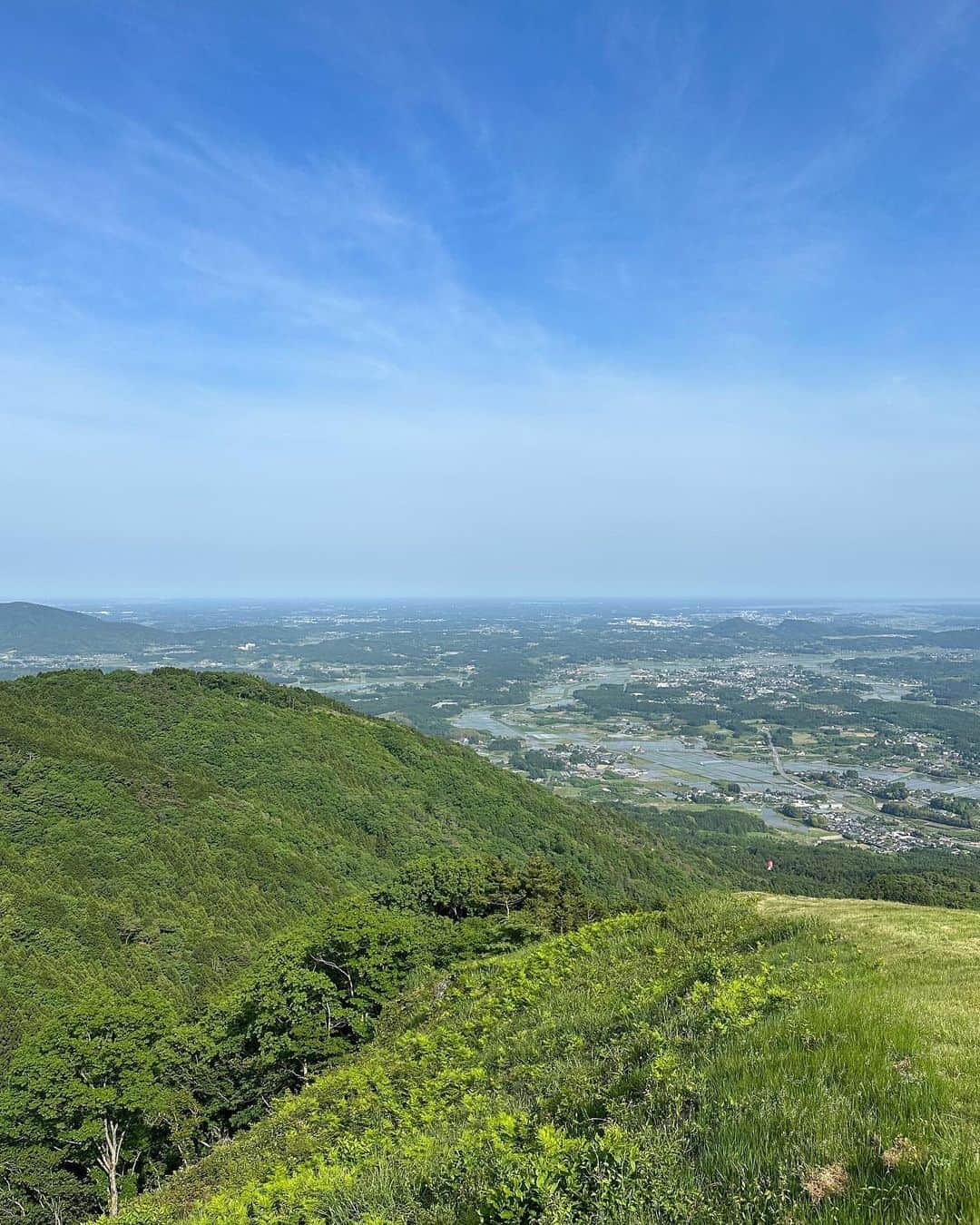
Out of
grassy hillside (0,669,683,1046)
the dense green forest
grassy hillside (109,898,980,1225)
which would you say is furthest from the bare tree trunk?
grassy hillside (109,898,980,1225)

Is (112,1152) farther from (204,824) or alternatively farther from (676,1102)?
(204,824)

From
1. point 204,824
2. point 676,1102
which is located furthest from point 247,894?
point 676,1102

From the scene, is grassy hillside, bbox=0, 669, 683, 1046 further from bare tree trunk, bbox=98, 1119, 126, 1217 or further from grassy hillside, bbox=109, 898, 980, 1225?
grassy hillside, bbox=109, 898, 980, 1225

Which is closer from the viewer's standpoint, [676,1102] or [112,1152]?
[676,1102]

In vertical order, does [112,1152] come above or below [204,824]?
above

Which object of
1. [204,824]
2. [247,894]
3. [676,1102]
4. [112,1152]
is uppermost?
[676,1102]

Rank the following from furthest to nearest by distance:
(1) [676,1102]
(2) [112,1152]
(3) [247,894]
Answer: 1. (3) [247,894]
2. (2) [112,1152]
3. (1) [676,1102]
